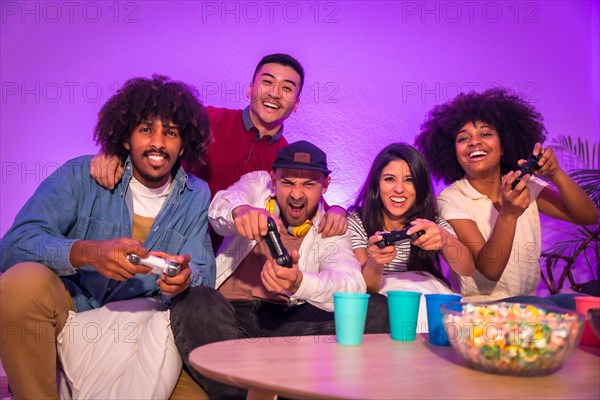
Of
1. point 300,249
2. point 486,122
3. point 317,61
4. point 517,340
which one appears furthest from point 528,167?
point 317,61

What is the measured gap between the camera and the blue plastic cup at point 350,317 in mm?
1764

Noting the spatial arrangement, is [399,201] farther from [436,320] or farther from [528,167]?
[436,320]

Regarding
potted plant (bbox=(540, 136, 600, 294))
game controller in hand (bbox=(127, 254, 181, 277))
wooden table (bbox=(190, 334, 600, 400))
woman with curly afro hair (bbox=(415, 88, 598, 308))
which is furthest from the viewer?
potted plant (bbox=(540, 136, 600, 294))

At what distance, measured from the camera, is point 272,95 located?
310 centimetres

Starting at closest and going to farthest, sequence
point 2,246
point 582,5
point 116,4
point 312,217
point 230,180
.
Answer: point 2,246
point 312,217
point 230,180
point 116,4
point 582,5

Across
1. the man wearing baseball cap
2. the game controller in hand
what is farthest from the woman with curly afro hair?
the game controller in hand

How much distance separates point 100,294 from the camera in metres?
2.34

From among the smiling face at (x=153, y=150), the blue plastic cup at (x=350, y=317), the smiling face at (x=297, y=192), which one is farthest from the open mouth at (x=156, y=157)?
the blue plastic cup at (x=350, y=317)

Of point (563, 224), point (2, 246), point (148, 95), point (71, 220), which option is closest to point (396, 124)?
point (563, 224)

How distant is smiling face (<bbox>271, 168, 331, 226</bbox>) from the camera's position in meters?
2.58

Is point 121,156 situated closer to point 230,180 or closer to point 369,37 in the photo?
point 230,180

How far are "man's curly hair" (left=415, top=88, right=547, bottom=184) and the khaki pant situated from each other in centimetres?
203

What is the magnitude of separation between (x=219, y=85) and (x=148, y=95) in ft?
3.67

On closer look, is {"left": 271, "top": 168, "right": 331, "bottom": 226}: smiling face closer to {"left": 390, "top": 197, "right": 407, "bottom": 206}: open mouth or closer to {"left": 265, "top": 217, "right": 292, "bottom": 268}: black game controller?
{"left": 390, "top": 197, "right": 407, "bottom": 206}: open mouth
